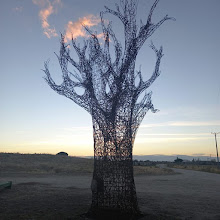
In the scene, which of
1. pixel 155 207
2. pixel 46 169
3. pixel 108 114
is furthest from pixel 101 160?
pixel 46 169

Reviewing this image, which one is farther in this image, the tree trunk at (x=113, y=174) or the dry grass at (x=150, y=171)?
the dry grass at (x=150, y=171)

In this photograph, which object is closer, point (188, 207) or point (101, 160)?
point (101, 160)

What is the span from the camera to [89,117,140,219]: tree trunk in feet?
20.8

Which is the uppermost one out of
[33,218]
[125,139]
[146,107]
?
[146,107]

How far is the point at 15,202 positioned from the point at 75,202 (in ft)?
6.72

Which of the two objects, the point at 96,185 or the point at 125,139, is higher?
the point at 125,139

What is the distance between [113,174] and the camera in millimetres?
6398

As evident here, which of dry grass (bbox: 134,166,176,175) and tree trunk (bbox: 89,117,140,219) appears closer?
tree trunk (bbox: 89,117,140,219)

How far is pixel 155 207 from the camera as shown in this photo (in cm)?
795

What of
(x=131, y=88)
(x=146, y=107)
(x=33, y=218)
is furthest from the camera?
(x=146, y=107)

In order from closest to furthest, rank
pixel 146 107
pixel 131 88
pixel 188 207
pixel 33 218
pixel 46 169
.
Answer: pixel 33 218, pixel 131 88, pixel 146 107, pixel 188 207, pixel 46 169

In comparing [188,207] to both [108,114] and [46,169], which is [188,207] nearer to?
[108,114]

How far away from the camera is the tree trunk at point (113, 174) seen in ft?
20.8

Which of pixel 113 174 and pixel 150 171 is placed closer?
pixel 113 174
